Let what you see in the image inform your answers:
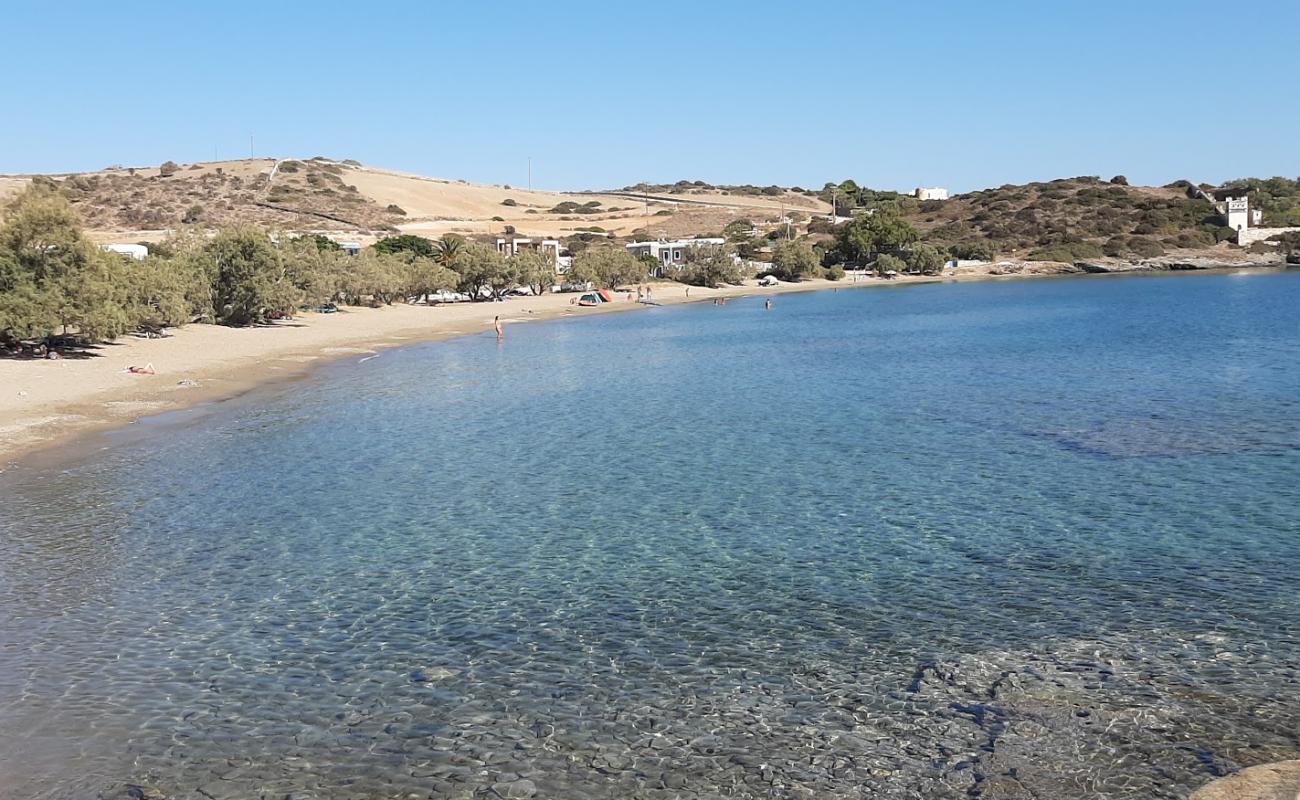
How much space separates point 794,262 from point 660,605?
377 feet

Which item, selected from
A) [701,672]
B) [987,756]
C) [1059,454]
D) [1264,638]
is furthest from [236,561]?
[1059,454]

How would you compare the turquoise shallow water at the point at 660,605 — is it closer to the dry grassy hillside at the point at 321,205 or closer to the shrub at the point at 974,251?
the dry grassy hillside at the point at 321,205

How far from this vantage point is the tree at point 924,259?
13825 cm

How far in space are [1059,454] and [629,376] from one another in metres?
21.1

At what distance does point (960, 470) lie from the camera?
23.3 meters

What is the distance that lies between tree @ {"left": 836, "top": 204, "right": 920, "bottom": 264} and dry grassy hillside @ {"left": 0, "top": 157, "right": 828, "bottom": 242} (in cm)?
3466

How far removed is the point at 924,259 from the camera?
138125 millimetres

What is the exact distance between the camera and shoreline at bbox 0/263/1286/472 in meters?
29.3

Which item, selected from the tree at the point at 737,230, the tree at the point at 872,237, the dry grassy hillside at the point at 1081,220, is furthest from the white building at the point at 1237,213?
the tree at the point at 737,230

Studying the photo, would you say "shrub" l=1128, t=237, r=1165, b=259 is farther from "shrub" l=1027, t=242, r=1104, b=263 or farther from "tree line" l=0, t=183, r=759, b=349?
"tree line" l=0, t=183, r=759, b=349

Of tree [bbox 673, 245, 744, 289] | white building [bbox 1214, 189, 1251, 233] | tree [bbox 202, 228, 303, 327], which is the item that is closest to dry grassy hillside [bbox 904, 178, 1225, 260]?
white building [bbox 1214, 189, 1251, 233]

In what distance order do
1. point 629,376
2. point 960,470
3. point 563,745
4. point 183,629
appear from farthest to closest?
1. point 629,376
2. point 960,470
3. point 183,629
4. point 563,745

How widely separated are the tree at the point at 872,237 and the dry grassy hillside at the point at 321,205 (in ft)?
114

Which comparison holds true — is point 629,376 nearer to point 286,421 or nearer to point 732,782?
point 286,421
